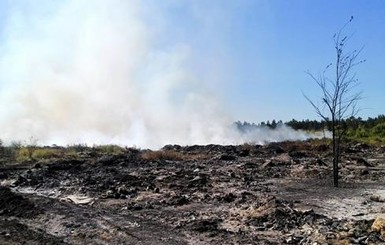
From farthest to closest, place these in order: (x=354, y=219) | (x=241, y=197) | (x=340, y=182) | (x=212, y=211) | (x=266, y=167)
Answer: (x=266, y=167) < (x=340, y=182) < (x=241, y=197) < (x=212, y=211) < (x=354, y=219)

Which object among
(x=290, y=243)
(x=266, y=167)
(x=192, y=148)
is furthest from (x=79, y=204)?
(x=192, y=148)

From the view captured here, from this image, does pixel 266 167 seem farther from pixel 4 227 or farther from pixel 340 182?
pixel 4 227

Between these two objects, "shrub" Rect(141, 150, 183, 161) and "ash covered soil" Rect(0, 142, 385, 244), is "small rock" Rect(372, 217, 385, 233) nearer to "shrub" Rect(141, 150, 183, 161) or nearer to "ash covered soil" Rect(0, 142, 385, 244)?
"ash covered soil" Rect(0, 142, 385, 244)

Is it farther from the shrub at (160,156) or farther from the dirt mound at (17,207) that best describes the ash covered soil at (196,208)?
the shrub at (160,156)

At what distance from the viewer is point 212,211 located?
11.9 metres

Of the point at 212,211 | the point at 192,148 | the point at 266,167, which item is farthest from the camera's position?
the point at 192,148

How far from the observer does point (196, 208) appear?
12445mm

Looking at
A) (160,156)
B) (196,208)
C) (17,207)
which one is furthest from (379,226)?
(160,156)

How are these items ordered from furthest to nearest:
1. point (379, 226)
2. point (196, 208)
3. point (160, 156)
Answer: point (160, 156), point (196, 208), point (379, 226)

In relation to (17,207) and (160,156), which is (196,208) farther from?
(160,156)

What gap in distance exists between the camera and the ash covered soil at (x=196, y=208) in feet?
30.6

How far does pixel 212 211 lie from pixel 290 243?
3.56 metres

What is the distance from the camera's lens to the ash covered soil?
9.32m

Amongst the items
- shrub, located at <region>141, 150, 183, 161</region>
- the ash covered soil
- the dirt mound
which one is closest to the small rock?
the ash covered soil
